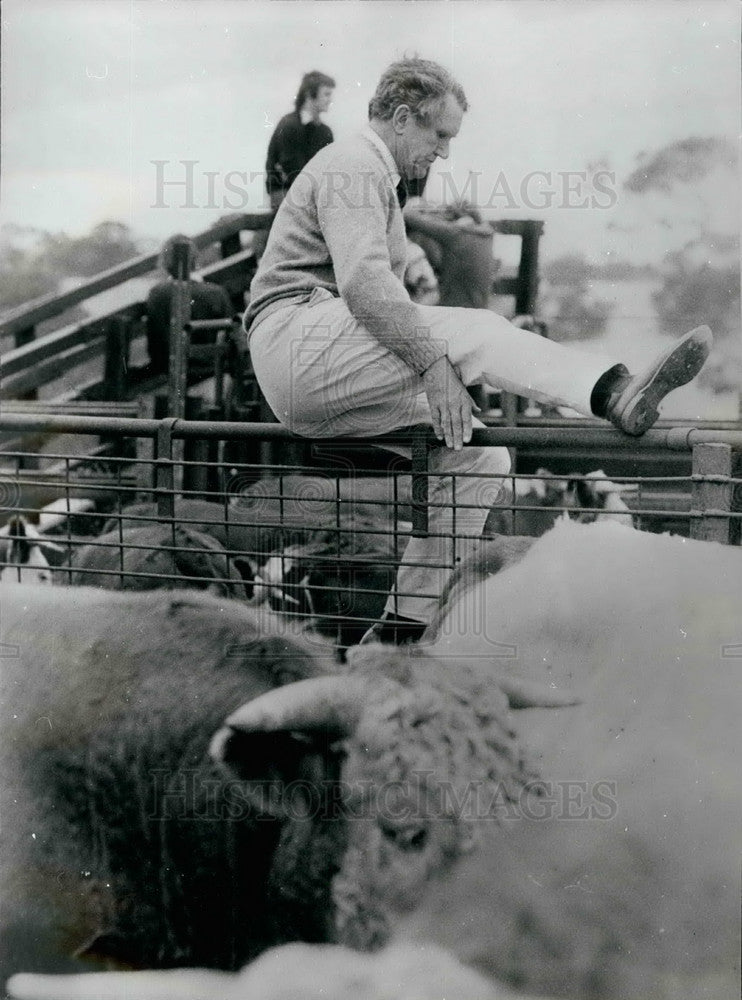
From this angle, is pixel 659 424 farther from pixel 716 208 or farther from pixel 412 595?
pixel 412 595

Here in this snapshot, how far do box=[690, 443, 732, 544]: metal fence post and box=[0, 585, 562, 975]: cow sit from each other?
0.44m

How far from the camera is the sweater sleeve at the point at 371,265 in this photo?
234 cm

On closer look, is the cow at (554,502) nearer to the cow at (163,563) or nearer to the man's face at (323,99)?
the cow at (163,563)

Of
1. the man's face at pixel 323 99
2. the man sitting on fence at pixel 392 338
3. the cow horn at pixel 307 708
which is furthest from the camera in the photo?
the man's face at pixel 323 99

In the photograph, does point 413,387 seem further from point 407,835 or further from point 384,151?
point 407,835

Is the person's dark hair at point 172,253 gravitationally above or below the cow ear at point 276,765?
above

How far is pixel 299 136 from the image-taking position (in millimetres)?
2492

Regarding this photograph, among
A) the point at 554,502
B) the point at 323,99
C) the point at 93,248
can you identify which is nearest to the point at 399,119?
the point at 323,99

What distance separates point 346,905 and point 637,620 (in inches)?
29.8

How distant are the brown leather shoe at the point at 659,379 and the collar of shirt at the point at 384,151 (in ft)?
2.22

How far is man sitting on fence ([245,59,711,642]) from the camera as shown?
91.0 inches

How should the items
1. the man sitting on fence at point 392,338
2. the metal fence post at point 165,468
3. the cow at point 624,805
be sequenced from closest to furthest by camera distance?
the cow at point 624,805 → the man sitting on fence at point 392,338 → the metal fence post at point 165,468

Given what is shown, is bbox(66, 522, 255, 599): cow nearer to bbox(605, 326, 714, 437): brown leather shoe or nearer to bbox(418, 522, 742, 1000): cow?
bbox(418, 522, 742, 1000): cow

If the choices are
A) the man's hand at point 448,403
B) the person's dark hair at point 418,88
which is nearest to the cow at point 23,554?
the man's hand at point 448,403
